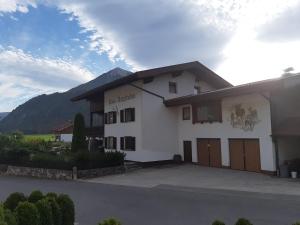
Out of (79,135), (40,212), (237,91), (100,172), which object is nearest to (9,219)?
(40,212)

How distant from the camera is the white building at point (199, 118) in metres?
19.2

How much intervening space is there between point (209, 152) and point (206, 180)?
19.7 ft

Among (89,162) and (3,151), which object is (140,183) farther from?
(3,151)

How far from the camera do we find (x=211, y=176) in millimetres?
19422

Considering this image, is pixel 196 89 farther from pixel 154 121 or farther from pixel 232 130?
pixel 232 130

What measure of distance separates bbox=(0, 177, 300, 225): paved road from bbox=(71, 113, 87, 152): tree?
9968 millimetres

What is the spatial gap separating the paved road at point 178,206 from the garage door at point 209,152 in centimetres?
778

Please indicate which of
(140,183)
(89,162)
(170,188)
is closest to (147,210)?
(170,188)

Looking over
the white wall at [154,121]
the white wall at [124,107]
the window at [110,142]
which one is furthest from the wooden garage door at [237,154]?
the window at [110,142]

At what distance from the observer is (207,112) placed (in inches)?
944

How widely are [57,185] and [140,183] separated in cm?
478

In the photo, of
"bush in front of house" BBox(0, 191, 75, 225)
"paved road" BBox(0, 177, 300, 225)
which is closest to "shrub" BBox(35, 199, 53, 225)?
"bush in front of house" BBox(0, 191, 75, 225)

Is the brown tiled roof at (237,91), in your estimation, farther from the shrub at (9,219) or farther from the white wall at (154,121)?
the shrub at (9,219)

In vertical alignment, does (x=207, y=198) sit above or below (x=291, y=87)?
below
